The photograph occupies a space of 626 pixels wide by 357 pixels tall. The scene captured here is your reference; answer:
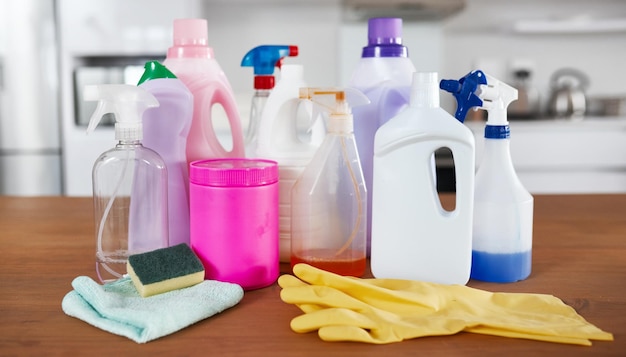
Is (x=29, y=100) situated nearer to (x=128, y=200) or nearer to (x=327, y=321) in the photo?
(x=128, y=200)

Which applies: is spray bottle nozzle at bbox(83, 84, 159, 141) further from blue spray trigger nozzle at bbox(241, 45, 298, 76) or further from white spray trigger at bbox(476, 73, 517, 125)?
white spray trigger at bbox(476, 73, 517, 125)

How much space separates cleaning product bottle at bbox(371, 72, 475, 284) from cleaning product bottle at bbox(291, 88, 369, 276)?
0.05 m

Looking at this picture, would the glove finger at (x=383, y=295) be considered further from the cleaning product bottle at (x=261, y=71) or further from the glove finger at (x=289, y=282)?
the cleaning product bottle at (x=261, y=71)

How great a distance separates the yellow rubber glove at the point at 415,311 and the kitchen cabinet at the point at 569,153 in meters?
2.20

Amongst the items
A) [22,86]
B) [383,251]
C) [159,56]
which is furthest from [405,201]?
[22,86]

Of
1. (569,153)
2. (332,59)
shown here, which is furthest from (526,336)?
(332,59)

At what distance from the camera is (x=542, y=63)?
11.1 feet

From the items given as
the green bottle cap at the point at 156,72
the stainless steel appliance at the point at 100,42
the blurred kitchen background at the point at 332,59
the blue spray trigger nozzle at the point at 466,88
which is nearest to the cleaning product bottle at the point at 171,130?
the green bottle cap at the point at 156,72

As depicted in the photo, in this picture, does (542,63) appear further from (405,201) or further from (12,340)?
(12,340)

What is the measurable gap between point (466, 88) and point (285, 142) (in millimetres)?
247

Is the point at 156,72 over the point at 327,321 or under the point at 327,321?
over

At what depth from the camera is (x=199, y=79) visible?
2.93 feet

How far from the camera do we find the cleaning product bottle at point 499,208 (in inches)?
30.9

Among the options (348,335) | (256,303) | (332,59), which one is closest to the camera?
(348,335)
